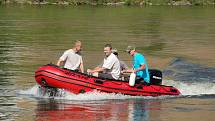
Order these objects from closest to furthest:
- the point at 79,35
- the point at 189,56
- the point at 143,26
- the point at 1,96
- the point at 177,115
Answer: the point at 177,115, the point at 1,96, the point at 189,56, the point at 79,35, the point at 143,26

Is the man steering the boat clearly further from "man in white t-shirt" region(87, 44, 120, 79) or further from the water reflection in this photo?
the water reflection

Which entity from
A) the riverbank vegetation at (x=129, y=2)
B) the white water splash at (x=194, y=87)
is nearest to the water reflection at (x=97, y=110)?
the white water splash at (x=194, y=87)

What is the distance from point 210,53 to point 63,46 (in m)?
8.43

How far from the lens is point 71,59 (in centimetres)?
2052

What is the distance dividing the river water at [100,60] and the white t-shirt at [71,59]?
3.77 feet

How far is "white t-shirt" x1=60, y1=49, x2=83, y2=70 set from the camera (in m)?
20.4

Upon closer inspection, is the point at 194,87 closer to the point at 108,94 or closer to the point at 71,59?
the point at 108,94

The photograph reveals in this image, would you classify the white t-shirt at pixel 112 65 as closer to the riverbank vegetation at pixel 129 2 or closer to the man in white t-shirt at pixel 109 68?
the man in white t-shirt at pixel 109 68

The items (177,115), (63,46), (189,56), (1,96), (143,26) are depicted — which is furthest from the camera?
(143,26)

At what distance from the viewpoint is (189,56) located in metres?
33.4

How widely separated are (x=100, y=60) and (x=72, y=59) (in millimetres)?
10372

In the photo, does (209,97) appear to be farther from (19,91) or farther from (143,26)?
(143,26)

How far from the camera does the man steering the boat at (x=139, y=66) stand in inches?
805

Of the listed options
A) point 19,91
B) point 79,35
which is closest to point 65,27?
point 79,35
